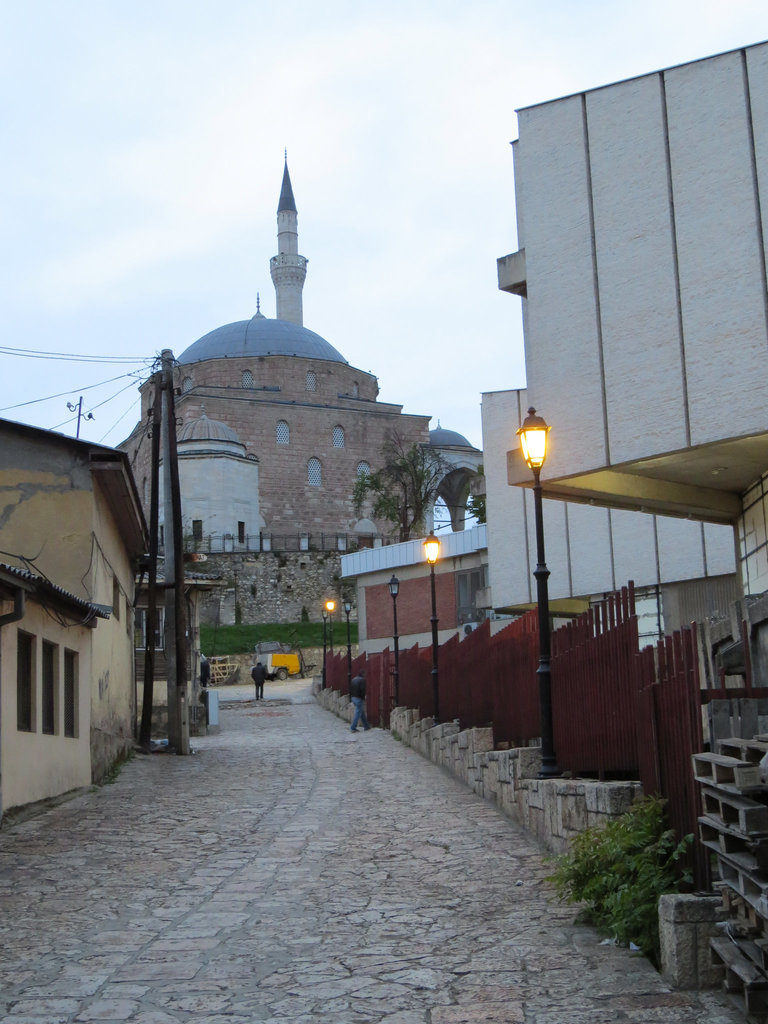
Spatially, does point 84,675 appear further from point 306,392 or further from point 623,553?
point 306,392

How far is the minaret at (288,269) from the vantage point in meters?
83.6

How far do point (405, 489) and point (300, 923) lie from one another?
6177 cm

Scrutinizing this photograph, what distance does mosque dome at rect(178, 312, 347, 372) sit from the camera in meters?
77.0

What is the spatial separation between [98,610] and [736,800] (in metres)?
11.2

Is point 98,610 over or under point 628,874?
over

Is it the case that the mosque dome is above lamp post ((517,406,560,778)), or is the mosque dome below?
above

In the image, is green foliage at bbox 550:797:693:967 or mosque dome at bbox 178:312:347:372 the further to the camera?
mosque dome at bbox 178:312:347:372

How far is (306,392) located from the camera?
76.8 m

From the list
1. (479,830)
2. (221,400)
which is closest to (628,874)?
(479,830)

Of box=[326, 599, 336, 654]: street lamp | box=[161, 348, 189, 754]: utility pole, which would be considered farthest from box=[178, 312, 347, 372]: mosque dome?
box=[161, 348, 189, 754]: utility pole

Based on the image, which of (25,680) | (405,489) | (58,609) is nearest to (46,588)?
(25,680)

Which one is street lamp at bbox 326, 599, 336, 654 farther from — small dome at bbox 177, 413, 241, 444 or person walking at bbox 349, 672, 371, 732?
person walking at bbox 349, 672, 371, 732

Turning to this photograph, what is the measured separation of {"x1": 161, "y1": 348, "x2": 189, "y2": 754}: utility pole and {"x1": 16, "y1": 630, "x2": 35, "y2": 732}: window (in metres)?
8.39

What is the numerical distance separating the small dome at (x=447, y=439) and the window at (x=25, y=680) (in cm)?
6896
